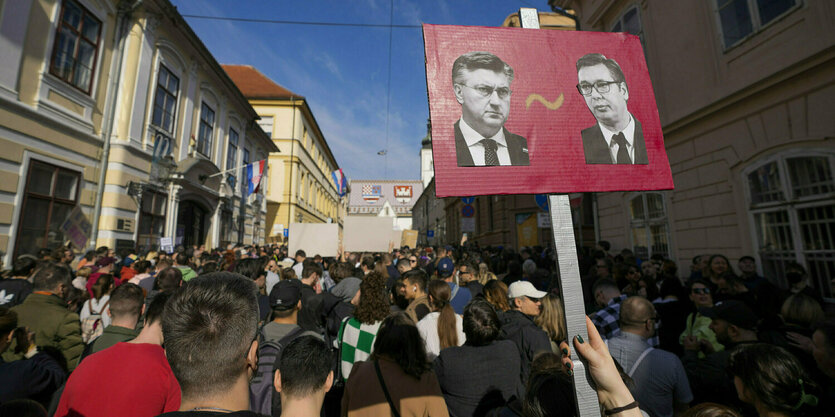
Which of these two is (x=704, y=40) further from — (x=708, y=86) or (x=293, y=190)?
(x=293, y=190)

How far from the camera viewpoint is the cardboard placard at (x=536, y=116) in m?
1.50

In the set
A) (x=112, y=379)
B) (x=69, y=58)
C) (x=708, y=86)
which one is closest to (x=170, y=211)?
(x=69, y=58)

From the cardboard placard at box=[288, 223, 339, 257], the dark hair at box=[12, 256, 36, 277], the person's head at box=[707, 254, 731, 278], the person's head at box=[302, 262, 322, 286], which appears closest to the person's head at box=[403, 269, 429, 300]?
the person's head at box=[302, 262, 322, 286]

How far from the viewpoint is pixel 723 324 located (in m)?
2.81

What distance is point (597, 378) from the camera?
126cm

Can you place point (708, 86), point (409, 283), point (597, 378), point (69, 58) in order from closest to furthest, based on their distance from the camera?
point (597, 378) → point (409, 283) → point (708, 86) → point (69, 58)

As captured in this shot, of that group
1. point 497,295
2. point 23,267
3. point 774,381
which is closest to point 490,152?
point 774,381

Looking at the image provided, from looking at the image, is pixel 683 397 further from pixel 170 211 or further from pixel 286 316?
pixel 170 211

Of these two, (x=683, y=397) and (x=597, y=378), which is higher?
(x=597, y=378)

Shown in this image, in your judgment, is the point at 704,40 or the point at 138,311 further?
the point at 704,40

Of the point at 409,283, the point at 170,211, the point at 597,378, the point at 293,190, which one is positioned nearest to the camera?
the point at 597,378

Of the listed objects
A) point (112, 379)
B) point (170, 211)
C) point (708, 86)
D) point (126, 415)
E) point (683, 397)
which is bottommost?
point (683, 397)

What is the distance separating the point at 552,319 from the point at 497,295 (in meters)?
0.83

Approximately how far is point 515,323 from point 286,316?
2.17 meters
